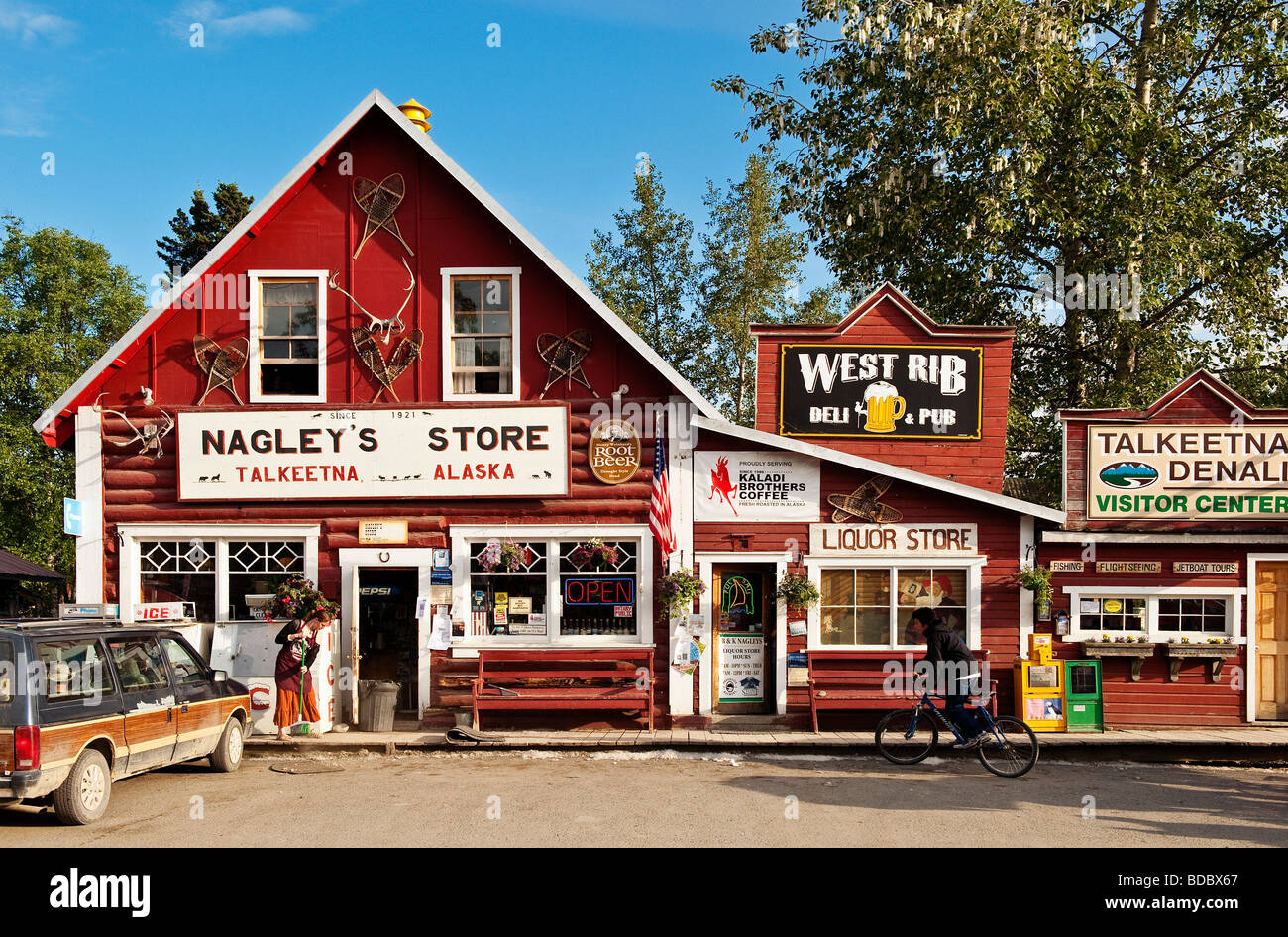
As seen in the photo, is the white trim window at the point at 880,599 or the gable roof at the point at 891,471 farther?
the white trim window at the point at 880,599

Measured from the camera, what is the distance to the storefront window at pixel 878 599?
1413cm

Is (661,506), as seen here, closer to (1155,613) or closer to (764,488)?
(764,488)

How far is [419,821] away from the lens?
8859 millimetres

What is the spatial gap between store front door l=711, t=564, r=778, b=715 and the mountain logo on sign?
196 inches

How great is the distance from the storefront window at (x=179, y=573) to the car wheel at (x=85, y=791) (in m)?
5.47

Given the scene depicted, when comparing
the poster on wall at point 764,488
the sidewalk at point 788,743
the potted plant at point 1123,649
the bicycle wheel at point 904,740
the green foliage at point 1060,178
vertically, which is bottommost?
the sidewalk at point 788,743

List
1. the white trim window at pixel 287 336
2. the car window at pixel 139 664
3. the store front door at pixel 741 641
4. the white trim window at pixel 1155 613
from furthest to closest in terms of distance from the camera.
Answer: the white trim window at pixel 287 336 → the store front door at pixel 741 641 → the white trim window at pixel 1155 613 → the car window at pixel 139 664

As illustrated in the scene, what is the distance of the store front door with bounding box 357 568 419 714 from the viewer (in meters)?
14.5

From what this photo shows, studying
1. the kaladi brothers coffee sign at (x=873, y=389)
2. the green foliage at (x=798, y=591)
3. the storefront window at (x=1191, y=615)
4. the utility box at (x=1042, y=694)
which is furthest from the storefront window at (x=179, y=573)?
the storefront window at (x=1191, y=615)

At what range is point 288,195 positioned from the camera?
1420cm

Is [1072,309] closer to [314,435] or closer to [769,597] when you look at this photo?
[769,597]

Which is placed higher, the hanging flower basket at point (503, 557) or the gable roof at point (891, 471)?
the gable roof at point (891, 471)

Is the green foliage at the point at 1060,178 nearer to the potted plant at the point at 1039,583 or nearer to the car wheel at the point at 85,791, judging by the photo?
the potted plant at the point at 1039,583

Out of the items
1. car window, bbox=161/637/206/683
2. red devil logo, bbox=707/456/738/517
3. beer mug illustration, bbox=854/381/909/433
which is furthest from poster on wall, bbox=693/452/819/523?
car window, bbox=161/637/206/683
